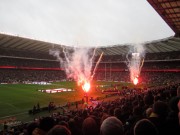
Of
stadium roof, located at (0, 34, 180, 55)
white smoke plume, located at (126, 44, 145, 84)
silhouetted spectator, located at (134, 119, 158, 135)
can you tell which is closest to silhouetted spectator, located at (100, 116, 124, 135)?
silhouetted spectator, located at (134, 119, 158, 135)

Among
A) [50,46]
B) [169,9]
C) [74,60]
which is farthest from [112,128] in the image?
[74,60]

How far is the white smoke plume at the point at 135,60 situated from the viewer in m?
89.3

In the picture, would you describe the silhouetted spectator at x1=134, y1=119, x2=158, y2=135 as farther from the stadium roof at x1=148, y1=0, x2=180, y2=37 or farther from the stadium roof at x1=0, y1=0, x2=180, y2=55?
the stadium roof at x1=0, y1=0, x2=180, y2=55

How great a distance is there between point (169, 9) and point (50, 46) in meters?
74.5

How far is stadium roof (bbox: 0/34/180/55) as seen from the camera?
7453cm

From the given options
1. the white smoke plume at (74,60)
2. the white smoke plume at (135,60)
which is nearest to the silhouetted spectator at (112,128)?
the white smoke plume at (135,60)

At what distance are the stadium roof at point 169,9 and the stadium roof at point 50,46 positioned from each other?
4714 cm

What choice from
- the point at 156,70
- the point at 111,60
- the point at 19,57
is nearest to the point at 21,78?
the point at 19,57

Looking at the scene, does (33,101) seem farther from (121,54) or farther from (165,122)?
(121,54)

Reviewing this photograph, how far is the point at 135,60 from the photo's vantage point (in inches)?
3743

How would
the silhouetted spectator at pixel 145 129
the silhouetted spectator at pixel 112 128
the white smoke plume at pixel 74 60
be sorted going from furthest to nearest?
the white smoke plume at pixel 74 60, the silhouetted spectator at pixel 112 128, the silhouetted spectator at pixel 145 129

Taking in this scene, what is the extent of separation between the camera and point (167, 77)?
8262 centimetres

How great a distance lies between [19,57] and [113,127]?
87652 millimetres

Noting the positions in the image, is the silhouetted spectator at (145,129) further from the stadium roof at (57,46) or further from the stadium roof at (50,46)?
the stadium roof at (50,46)
